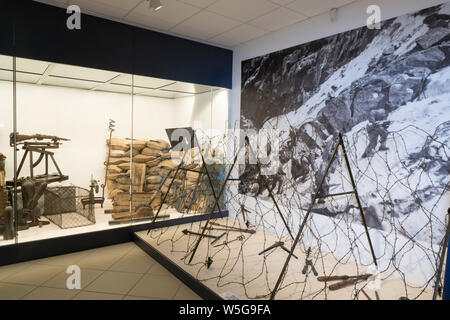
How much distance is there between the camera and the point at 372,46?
306 centimetres

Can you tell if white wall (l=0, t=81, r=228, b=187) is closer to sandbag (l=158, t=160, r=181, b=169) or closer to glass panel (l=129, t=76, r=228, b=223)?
glass panel (l=129, t=76, r=228, b=223)

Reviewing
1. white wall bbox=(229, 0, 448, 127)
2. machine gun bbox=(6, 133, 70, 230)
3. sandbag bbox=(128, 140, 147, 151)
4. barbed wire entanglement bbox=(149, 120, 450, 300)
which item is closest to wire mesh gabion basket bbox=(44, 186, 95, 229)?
machine gun bbox=(6, 133, 70, 230)

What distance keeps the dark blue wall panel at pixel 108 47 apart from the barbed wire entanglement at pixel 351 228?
1.70 m

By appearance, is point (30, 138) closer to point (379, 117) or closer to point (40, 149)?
point (40, 149)

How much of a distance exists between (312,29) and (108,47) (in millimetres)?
2707

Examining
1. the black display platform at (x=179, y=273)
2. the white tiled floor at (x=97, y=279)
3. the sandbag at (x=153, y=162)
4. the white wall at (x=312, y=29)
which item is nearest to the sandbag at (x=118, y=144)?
the sandbag at (x=153, y=162)

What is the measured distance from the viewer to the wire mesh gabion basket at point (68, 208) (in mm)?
3693

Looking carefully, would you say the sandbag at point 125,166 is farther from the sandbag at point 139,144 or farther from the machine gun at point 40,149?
the machine gun at point 40,149

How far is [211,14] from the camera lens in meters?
3.69

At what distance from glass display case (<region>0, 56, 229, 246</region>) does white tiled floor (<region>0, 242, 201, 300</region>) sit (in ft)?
1.36

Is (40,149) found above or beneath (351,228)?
above

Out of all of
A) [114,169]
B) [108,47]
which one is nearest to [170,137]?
[114,169]

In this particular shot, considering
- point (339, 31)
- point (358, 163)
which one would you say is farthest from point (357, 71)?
point (358, 163)
